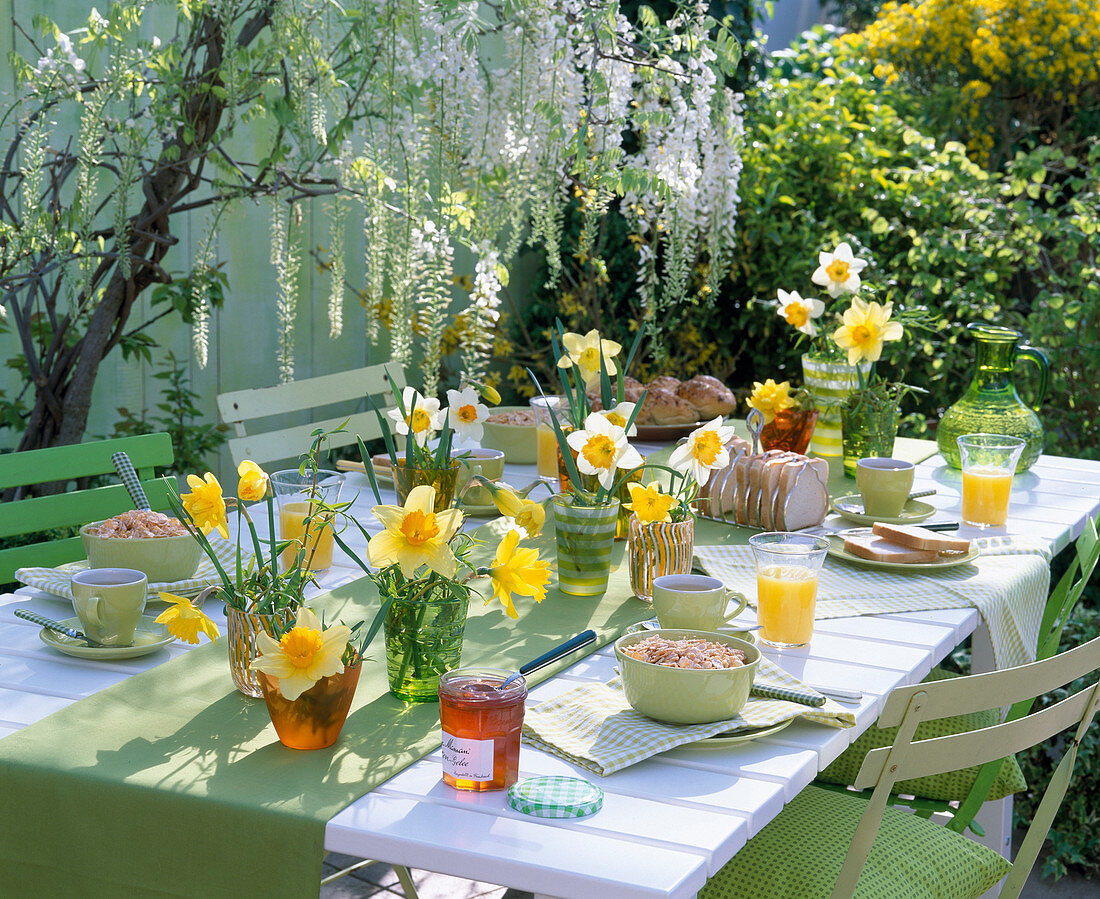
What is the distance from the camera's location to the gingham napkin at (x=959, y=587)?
1.85 meters

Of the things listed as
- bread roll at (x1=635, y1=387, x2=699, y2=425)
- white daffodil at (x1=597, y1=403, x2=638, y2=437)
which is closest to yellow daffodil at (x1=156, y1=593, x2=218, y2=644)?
white daffodil at (x1=597, y1=403, x2=638, y2=437)

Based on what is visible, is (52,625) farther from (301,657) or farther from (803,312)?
(803,312)

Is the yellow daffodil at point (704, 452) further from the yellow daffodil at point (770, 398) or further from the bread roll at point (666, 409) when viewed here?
the bread roll at point (666, 409)

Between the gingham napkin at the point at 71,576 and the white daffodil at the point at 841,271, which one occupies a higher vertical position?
the white daffodil at the point at 841,271

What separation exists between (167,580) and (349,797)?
76 cm

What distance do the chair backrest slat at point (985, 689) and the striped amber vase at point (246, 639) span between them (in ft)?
2.15

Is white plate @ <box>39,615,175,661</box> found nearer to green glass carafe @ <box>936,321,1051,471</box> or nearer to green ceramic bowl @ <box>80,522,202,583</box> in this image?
green ceramic bowl @ <box>80,522,202,583</box>

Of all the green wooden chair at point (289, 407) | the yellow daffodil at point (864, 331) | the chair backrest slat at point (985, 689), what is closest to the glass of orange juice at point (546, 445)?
the green wooden chair at point (289, 407)

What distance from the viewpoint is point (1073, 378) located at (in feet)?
12.3

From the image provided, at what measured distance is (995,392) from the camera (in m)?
2.64

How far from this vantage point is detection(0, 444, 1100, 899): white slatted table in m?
1.05

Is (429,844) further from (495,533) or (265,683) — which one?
(495,533)

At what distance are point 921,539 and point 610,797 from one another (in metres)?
1.02

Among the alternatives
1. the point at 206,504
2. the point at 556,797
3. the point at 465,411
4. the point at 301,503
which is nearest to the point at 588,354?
the point at 465,411
